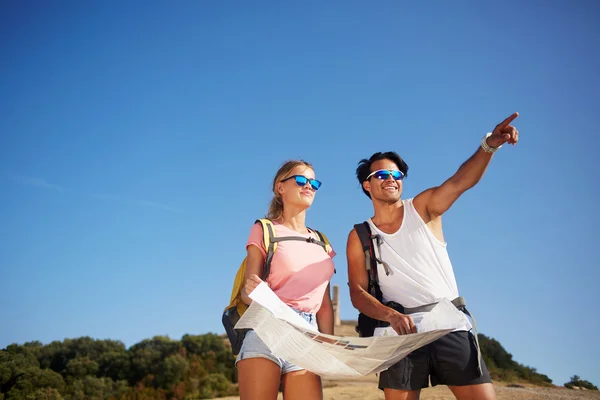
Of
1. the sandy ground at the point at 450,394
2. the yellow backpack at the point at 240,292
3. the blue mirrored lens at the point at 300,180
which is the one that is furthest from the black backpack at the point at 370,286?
the sandy ground at the point at 450,394

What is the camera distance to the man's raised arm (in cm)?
416

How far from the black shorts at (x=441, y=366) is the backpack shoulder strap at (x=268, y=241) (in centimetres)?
131

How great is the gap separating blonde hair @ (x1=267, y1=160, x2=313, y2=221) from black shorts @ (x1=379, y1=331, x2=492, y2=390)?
1825mm

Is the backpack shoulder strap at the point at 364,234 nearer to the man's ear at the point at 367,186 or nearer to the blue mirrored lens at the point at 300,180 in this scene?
the man's ear at the point at 367,186

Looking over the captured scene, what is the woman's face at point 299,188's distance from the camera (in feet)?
15.5

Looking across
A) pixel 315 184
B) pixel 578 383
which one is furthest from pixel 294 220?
pixel 578 383

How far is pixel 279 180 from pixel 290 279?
45.7 inches

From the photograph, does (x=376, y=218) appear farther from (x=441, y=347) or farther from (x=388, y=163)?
(x=441, y=347)

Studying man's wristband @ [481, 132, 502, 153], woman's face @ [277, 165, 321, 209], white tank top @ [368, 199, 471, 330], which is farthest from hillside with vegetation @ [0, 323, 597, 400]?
man's wristband @ [481, 132, 502, 153]

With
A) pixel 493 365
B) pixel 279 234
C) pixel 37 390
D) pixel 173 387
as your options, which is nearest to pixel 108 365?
pixel 37 390

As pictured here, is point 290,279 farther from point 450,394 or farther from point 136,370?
point 136,370

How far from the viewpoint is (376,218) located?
4797 mm

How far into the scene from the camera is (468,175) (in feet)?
14.0

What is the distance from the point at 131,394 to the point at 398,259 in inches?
645
